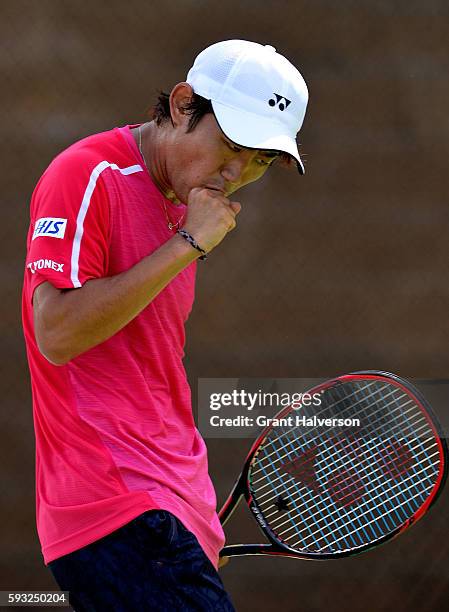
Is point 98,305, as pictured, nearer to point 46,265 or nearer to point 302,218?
point 46,265

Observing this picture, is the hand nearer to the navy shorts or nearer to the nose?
the nose

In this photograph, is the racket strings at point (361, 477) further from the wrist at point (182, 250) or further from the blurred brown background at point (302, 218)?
the wrist at point (182, 250)

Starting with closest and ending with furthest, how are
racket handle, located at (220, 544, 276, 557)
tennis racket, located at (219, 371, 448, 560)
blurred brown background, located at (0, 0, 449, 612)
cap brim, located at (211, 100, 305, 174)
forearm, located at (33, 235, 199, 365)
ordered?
forearm, located at (33, 235, 199, 365)
cap brim, located at (211, 100, 305, 174)
racket handle, located at (220, 544, 276, 557)
tennis racket, located at (219, 371, 448, 560)
blurred brown background, located at (0, 0, 449, 612)

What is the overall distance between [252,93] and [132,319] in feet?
1.39

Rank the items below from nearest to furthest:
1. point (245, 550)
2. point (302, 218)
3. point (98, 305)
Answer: point (98, 305)
point (245, 550)
point (302, 218)

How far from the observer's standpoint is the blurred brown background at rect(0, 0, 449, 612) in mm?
3293

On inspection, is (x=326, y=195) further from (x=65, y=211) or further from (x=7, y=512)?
(x=65, y=211)

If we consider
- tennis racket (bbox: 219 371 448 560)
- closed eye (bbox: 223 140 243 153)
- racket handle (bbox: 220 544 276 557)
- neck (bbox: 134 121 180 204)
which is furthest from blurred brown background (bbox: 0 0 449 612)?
closed eye (bbox: 223 140 243 153)

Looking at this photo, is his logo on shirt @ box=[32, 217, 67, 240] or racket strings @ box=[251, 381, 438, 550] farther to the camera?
racket strings @ box=[251, 381, 438, 550]

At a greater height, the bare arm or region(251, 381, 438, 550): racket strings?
the bare arm

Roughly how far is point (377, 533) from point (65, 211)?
1.49 metres

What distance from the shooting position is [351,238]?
3.38 meters

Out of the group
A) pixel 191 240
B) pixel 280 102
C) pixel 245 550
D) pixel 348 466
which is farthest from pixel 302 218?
pixel 191 240

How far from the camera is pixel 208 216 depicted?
68.9 inches
